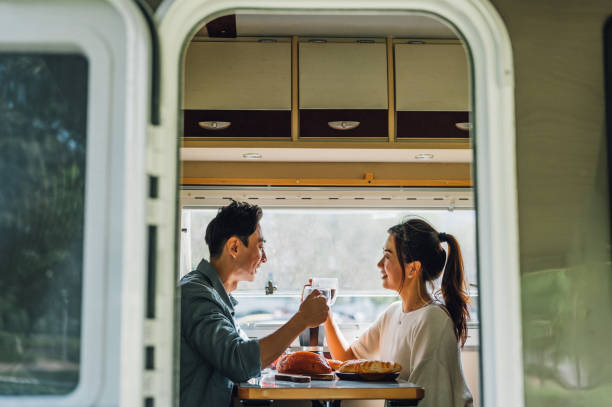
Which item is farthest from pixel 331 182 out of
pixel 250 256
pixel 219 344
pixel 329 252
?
pixel 219 344

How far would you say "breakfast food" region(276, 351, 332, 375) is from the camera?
103 inches

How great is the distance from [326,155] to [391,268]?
862 mm

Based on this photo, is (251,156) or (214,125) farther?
(251,156)

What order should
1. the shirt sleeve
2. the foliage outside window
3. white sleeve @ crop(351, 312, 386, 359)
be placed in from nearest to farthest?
the shirt sleeve < white sleeve @ crop(351, 312, 386, 359) < the foliage outside window

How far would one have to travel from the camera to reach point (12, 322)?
124 cm

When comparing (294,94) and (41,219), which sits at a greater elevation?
(294,94)

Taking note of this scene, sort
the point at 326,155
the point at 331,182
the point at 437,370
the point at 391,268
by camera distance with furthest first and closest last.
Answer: the point at 331,182
the point at 326,155
the point at 391,268
the point at 437,370

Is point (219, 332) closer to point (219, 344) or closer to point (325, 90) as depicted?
point (219, 344)

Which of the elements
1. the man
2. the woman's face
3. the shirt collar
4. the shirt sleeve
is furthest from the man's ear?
the woman's face

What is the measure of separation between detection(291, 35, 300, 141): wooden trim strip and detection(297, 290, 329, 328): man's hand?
104 cm

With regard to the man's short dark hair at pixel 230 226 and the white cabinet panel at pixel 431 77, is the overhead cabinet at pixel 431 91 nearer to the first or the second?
the white cabinet panel at pixel 431 77

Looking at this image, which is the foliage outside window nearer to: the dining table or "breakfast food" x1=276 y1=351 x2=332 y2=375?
"breakfast food" x1=276 y1=351 x2=332 y2=375

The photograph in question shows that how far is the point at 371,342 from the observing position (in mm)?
3234

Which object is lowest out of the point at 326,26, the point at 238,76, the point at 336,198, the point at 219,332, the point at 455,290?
the point at 219,332
